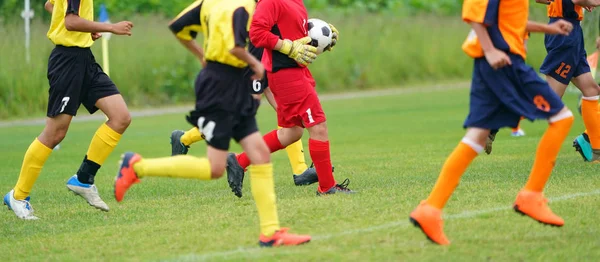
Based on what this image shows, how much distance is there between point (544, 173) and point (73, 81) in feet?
13.1

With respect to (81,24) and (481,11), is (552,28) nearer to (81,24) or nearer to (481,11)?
(481,11)

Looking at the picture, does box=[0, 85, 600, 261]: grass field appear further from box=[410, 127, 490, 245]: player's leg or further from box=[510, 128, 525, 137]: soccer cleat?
box=[510, 128, 525, 137]: soccer cleat

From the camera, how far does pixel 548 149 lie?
257 inches

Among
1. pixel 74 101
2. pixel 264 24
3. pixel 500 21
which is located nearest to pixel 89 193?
pixel 74 101

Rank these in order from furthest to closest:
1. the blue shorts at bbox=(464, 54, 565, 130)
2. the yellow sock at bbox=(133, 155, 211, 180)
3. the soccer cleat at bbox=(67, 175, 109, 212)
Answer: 1. the soccer cleat at bbox=(67, 175, 109, 212)
2. the yellow sock at bbox=(133, 155, 211, 180)
3. the blue shorts at bbox=(464, 54, 565, 130)

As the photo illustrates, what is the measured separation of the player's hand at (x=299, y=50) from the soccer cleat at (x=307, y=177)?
4.25ft

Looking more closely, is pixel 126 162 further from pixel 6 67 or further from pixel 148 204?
pixel 6 67

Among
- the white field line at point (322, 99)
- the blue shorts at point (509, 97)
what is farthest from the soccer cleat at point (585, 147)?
the white field line at point (322, 99)

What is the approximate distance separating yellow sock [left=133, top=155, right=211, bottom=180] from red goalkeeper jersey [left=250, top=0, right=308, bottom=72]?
7.46ft

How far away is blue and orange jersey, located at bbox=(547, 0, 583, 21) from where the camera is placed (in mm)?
9898

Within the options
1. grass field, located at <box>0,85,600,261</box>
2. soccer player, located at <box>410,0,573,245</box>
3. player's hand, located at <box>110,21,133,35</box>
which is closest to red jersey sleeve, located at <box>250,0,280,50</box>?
player's hand, located at <box>110,21,133,35</box>

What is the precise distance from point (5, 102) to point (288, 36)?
1504 centimetres

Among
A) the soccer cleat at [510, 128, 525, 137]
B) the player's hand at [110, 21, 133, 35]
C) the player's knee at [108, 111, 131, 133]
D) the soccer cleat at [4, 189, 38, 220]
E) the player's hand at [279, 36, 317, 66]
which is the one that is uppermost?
the player's hand at [110, 21, 133, 35]

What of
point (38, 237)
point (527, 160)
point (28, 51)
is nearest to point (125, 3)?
point (28, 51)
